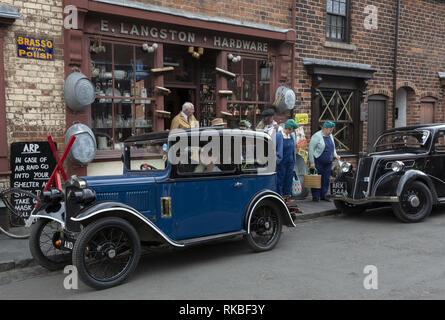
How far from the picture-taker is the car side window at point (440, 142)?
8.52m

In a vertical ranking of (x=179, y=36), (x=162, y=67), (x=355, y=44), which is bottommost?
(x=162, y=67)

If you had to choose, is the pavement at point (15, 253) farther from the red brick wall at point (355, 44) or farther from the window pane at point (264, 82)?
the red brick wall at point (355, 44)

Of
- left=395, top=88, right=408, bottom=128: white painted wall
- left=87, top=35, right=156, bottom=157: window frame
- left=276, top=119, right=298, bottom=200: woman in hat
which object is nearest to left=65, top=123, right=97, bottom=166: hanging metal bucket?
left=87, top=35, right=156, bottom=157: window frame

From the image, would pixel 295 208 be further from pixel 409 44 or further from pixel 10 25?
pixel 409 44

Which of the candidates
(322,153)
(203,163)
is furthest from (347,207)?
(203,163)

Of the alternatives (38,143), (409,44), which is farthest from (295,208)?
(409,44)

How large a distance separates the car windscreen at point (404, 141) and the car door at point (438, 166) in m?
0.20

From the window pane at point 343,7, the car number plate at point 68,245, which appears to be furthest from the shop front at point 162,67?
the car number plate at point 68,245

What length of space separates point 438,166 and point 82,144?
260 inches

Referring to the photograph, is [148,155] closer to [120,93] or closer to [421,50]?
[120,93]

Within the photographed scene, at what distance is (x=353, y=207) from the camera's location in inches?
343

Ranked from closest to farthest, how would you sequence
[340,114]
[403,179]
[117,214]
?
[117,214]
[403,179]
[340,114]

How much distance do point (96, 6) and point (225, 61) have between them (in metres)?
3.21

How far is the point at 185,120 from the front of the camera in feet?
28.0
